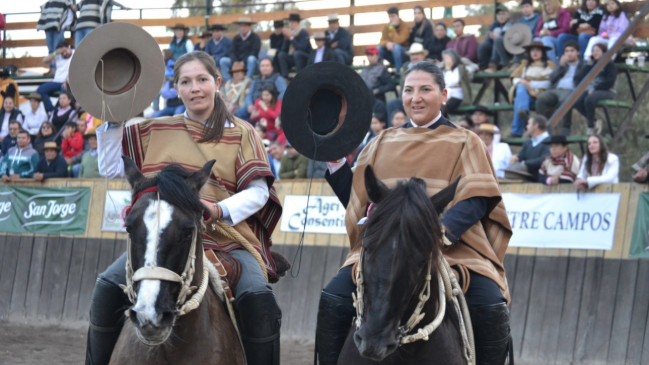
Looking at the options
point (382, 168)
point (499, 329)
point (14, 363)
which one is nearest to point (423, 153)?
point (382, 168)

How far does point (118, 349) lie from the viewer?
441 centimetres

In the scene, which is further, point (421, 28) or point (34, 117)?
point (34, 117)

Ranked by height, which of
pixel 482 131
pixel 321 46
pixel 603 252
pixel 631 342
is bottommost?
pixel 631 342

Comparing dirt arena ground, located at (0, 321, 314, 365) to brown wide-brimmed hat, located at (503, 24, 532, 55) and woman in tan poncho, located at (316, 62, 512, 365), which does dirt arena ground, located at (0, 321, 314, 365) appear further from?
brown wide-brimmed hat, located at (503, 24, 532, 55)

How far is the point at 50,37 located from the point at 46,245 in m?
8.94

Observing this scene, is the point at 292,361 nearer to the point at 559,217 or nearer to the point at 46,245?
the point at 559,217

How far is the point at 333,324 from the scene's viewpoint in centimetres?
450

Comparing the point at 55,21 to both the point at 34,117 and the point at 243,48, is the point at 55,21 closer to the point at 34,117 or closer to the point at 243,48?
the point at 34,117

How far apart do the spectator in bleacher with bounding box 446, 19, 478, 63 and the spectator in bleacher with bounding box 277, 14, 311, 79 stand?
296 centimetres

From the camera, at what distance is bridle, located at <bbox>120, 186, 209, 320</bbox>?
12.5 ft

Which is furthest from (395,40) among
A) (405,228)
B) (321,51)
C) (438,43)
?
(405,228)

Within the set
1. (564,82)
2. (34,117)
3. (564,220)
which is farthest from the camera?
(34,117)

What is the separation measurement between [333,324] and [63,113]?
1334cm

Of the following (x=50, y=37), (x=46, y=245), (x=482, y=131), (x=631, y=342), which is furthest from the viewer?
(x=50, y=37)
